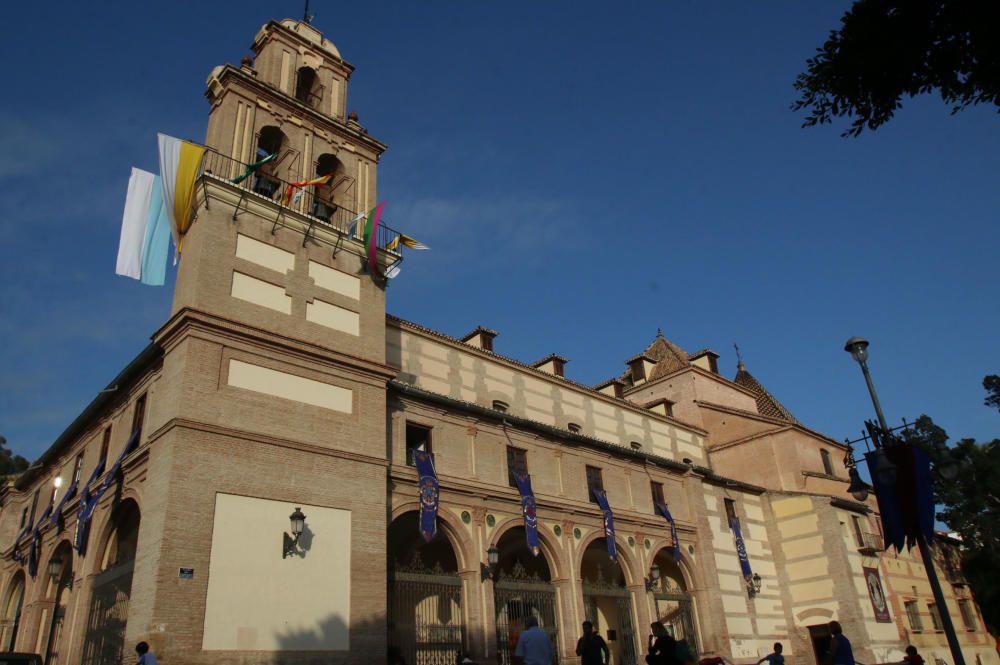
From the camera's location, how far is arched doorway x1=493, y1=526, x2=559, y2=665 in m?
20.8

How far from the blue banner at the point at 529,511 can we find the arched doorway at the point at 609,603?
264 centimetres

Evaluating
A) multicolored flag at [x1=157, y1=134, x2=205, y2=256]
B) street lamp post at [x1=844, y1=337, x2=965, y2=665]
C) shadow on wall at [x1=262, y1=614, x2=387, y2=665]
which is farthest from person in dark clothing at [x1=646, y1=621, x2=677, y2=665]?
multicolored flag at [x1=157, y1=134, x2=205, y2=256]

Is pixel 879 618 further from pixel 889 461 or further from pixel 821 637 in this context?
pixel 889 461

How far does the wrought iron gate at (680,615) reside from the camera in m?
27.1

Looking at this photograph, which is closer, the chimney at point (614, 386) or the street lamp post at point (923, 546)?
the street lamp post at point (923, 546)

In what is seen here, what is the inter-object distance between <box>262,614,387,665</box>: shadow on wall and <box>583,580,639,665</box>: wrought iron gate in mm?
8617

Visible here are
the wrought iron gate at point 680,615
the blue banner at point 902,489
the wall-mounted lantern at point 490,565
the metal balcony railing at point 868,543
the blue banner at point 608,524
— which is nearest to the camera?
the blue banner at point 902,489

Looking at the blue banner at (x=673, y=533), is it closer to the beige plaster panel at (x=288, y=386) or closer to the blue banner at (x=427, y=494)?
the blue banner at (x=427, y=494)

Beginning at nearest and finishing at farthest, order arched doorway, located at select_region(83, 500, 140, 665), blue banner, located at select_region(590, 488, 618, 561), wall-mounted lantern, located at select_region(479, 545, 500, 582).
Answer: arched doorway, located at select_region(83, 500, 140, 665), wall-mounted lantern, located at select_region(479, 545, 500, 582), blue banner, located at select_region(590, 488, 618, 561)

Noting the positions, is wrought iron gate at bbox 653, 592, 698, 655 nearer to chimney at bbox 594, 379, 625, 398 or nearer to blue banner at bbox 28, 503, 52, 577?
chimney at bbox 594, 379, 625, 398

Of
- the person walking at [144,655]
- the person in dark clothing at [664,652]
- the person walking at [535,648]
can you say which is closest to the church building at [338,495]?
the person walking at [144,655]

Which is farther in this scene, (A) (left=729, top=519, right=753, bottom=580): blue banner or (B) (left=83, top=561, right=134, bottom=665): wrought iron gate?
(A) (left=729, top=519, right=753, bottom=580): blue banner

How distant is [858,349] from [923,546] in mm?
3919

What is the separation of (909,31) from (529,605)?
699 inches
